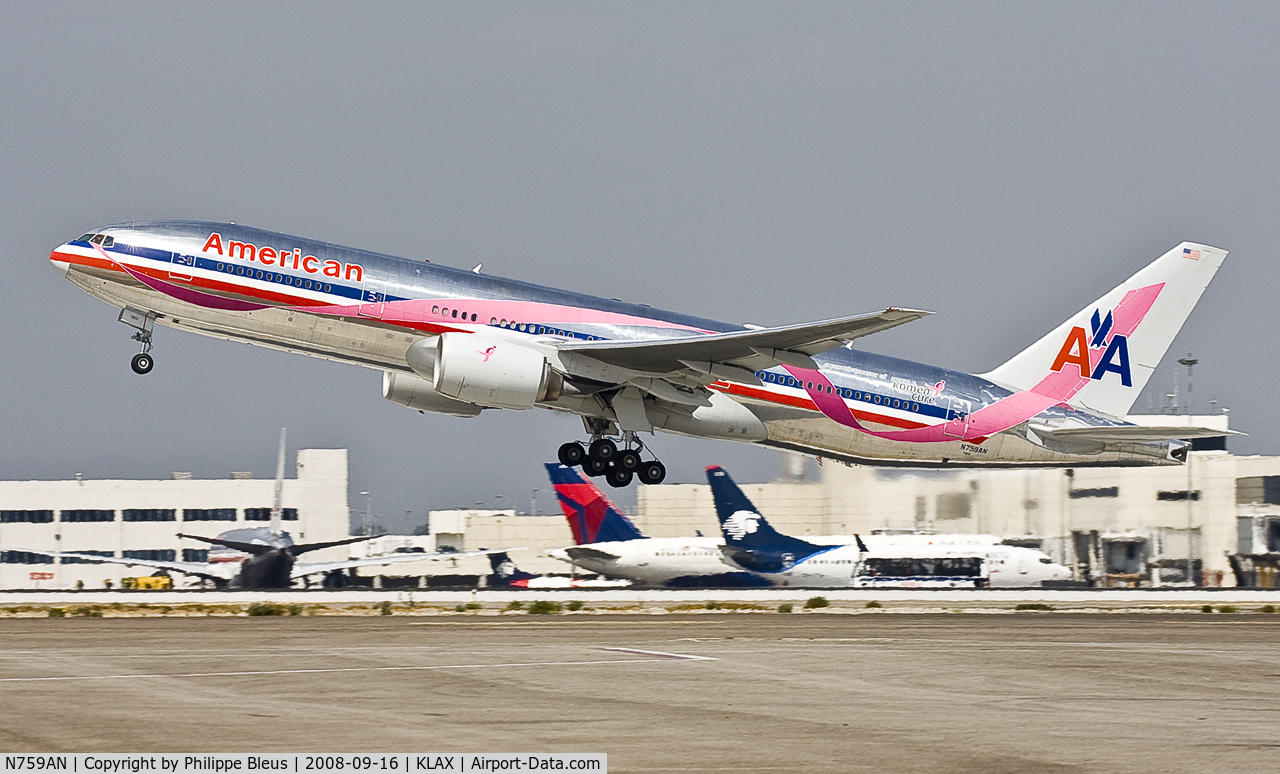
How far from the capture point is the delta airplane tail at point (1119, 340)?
37.4 m

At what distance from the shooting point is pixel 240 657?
21.9 metres

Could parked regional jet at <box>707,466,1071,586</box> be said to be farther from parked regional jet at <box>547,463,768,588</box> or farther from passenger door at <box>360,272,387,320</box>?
passenger door at <box>360,272,387,320</box>

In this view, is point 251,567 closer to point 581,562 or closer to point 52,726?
point 581,562

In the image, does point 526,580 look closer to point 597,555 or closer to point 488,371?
point 597,555

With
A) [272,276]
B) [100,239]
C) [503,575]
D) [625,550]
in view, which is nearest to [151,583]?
[503,575]

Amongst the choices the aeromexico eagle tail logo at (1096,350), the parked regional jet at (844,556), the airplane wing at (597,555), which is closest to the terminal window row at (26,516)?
the airplane wing at (597,555)

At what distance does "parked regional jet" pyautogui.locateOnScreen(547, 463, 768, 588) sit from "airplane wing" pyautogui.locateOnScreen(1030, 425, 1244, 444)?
14.2 meters

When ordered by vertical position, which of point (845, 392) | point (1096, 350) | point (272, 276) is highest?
point (272, 276)

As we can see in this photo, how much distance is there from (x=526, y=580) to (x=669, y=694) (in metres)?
42.3

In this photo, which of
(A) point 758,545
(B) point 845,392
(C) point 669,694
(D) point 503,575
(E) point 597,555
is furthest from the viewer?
(D) point 503,575

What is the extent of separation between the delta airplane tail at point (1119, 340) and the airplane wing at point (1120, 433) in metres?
1.28

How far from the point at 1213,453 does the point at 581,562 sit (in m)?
26.2

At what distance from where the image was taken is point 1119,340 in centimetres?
3784

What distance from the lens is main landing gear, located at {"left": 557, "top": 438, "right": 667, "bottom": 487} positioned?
34000 millimetres
